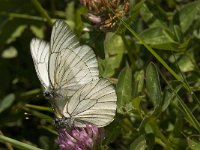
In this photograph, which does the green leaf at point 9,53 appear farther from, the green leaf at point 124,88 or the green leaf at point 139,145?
the green leaf at point 139,145

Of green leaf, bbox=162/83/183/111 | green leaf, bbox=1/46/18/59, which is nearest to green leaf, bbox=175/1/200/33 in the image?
green leaf, bbox=162/83/183/111

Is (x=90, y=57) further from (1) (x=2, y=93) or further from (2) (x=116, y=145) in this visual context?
(1) (x=2, y=93)

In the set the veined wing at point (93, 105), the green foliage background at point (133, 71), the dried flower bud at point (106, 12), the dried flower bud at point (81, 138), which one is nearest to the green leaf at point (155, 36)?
the green foliage background at point (133, 71)

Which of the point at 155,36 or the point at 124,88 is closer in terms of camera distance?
the point at 124,88

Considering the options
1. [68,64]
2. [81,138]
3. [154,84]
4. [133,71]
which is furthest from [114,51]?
[81,138]

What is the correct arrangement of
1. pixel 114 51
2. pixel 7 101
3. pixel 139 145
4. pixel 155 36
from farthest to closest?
pixel 7 101 → pixel 114 51 → pixel 155 36 → pixel 139 145

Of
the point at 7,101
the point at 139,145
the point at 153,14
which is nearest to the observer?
the point at 139,145

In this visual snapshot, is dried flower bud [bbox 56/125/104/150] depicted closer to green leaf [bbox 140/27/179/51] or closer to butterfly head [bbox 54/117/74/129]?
butterfly head [bbox 54/117/74/129]

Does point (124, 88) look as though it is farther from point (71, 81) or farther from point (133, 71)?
point (133, 71)
